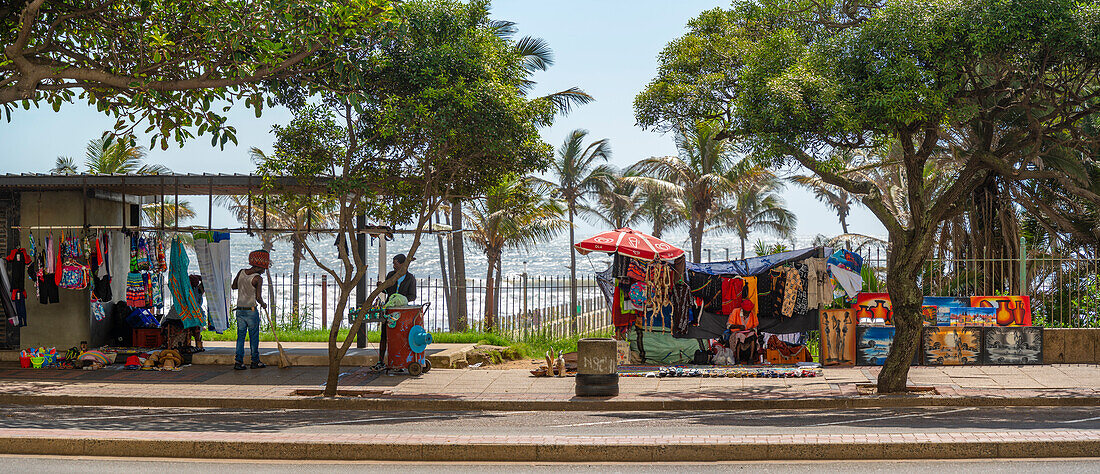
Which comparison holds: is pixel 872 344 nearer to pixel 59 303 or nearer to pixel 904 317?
pixel 904 317

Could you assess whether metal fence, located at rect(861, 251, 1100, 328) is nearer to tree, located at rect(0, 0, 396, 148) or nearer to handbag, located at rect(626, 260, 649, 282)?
handbag, located at rect(626, 260, 649, 282)

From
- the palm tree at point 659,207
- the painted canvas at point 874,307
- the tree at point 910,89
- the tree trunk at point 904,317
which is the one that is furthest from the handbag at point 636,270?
the palm tree at point 659,207

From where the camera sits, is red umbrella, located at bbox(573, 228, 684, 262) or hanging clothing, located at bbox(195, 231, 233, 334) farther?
hanging clothing, located at bbox(195, 231, 233, 334)

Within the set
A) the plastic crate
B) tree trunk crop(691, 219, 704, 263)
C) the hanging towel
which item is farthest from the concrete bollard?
tree trunk crop(691, 219, 704, 263)

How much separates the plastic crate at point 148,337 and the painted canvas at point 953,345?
44.2ft

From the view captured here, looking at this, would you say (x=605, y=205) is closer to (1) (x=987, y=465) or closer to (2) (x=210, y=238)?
(2) (x=210, y=238)

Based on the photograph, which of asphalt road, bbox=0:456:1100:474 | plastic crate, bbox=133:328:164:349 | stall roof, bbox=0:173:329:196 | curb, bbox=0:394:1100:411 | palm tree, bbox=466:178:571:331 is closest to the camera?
asphalt road, bbox=0:456:1100:474

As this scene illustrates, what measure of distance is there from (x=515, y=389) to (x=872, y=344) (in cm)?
625

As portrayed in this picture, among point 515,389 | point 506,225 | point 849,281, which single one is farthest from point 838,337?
point 506,225

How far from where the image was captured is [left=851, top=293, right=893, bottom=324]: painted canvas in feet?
51.2

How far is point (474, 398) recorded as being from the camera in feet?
42.2

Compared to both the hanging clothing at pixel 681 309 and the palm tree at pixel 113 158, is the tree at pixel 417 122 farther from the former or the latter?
the palm tree at pixel 113 158

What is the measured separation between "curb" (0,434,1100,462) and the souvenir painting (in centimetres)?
705

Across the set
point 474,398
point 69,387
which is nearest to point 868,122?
point 474,398
